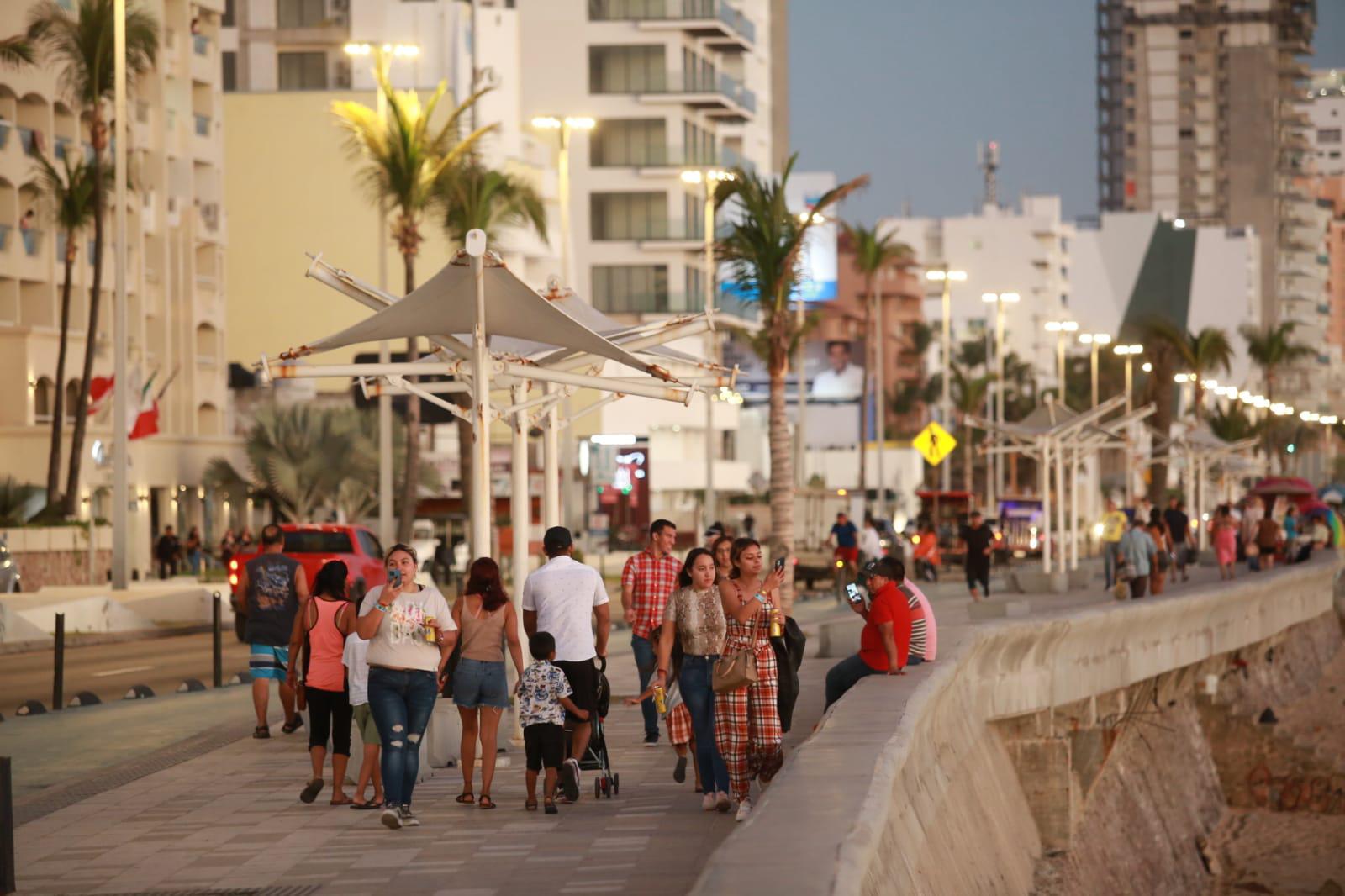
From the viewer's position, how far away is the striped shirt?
15609 millimetres

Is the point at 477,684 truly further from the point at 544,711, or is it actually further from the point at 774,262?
the point at 774,262

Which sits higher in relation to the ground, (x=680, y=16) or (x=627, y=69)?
(x=680, y=16)

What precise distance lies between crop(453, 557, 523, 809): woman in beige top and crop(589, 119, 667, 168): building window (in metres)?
79.4

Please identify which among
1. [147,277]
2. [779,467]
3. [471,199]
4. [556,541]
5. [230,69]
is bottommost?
[556,541]

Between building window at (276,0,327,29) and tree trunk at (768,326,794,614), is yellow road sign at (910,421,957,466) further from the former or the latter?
building window at (276,0,327,29)

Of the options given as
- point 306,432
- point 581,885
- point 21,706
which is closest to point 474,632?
point 581,885

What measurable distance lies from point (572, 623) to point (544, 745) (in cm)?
77

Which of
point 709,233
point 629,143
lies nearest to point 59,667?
point 709,233

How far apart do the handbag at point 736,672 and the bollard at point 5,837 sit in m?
3.90

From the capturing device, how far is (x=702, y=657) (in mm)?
12797

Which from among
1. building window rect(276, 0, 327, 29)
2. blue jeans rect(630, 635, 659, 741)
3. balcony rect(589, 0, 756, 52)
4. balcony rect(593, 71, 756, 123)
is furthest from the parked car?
balcony rect(589, 0, 756, 52)

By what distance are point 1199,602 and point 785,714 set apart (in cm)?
1612

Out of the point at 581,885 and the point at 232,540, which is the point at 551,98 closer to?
the point at 232,540

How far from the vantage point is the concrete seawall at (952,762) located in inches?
297
